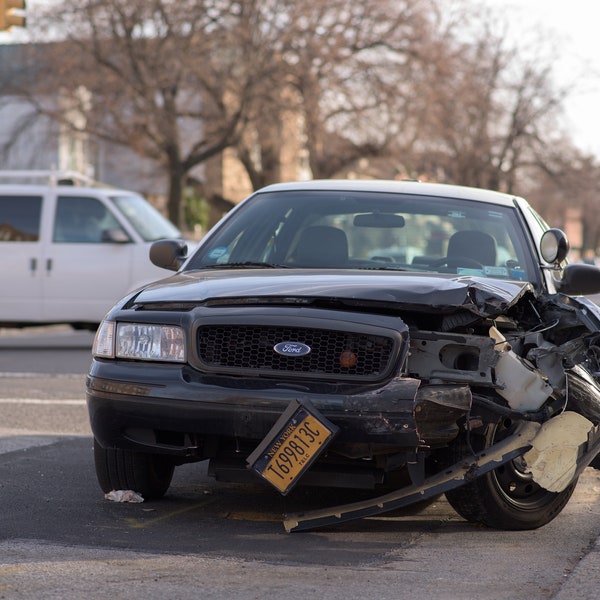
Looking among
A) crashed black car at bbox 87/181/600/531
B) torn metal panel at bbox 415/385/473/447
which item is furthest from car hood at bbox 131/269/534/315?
torn metal panel at bbox 415/385/473/447

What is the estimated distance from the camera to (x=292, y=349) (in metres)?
5.00

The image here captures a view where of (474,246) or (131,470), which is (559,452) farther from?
(131,470)

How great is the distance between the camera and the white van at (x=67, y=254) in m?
15.4

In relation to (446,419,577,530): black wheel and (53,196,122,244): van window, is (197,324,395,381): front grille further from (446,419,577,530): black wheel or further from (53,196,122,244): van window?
(53,196,122,244): van window

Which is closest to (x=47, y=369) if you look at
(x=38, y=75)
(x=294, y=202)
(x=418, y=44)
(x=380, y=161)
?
(x=294, y=202)

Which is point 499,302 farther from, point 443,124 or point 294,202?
point 443,124

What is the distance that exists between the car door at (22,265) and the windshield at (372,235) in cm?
882

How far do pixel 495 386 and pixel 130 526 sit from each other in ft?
5.28

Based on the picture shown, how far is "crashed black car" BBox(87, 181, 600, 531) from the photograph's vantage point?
4.90m

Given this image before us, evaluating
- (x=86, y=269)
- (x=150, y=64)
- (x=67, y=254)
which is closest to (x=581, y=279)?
(x=86, y=269)

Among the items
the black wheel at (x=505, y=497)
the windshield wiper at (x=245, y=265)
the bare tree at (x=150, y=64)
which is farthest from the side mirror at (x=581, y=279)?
the bare tree at (x=150, y=64)

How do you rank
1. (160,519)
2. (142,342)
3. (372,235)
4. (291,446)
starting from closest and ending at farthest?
(291,446)
(142,342)
(160,519)
(372,235)

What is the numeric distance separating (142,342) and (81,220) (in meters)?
10.6

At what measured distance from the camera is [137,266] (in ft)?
50.4
